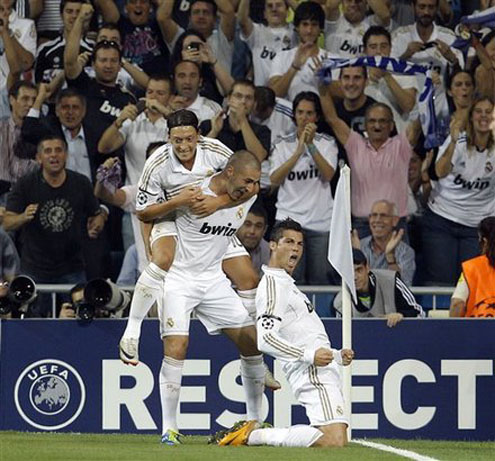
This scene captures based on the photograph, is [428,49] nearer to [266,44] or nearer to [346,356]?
[266,44]

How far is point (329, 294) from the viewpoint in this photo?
39.2 feet

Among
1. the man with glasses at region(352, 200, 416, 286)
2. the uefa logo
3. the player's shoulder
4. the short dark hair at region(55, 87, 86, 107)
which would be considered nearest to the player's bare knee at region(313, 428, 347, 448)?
the player's shoulder

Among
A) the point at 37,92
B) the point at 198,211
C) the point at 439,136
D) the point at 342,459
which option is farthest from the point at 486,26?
the point at 342,459

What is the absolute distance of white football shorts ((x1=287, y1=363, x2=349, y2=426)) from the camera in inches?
363

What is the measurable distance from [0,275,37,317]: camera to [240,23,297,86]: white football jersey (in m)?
4.19

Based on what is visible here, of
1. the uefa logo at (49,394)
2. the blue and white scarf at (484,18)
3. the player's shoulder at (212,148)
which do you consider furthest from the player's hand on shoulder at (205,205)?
the blue and white scarf at (484,18)

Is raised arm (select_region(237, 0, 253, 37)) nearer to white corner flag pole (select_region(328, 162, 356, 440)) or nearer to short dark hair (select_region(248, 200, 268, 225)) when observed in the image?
short dark hair (select_region(248, 200, 268, 225))

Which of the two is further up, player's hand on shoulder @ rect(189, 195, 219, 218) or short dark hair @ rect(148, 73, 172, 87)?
short dark hair @ rect(148, 73, 172, 87)

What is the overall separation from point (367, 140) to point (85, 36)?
3.05 m

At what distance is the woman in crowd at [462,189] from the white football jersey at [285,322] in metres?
4.13

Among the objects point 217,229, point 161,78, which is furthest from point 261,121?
point 217,229

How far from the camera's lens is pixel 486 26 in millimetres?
14242

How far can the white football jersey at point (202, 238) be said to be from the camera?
1001 centimetres

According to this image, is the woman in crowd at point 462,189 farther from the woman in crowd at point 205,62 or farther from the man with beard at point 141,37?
the man with beard at point 141,37
